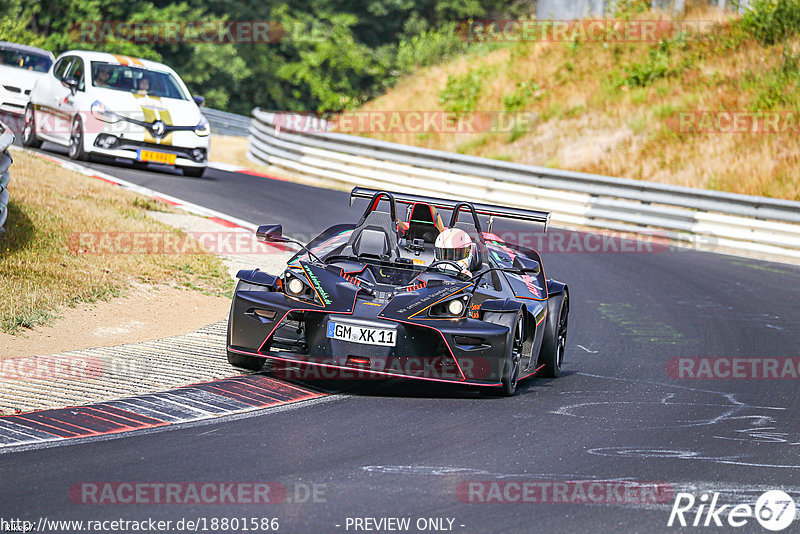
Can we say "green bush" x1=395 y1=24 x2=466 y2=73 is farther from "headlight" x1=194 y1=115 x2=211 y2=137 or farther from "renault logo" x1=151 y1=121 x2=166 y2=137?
"renault logo" x1=151 y1=121 x2=166 y2=137

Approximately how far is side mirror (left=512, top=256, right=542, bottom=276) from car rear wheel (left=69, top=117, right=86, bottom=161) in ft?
36.8

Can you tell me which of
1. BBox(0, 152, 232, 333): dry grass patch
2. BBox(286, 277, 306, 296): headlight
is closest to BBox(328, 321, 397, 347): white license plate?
BBox(286, 277, 306, 296): headlight

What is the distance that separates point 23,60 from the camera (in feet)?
73.9

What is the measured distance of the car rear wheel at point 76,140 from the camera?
18.7m

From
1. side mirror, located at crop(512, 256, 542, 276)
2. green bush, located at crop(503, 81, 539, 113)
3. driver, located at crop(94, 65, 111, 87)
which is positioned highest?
green bush, located at crop(503, 81, 539, 113)

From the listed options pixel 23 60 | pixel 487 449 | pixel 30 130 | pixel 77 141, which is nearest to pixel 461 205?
pixel 487 449

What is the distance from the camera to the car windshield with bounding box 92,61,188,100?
61.9ft

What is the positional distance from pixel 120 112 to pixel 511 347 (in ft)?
39.9

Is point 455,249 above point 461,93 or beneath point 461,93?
beneath

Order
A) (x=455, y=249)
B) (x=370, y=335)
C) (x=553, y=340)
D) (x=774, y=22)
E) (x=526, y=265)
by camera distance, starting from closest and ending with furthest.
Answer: (x=370, y=335)
(x=455, y=249)
(x=553, y=340)
(x=526, y=265)
(x=774, y=22)

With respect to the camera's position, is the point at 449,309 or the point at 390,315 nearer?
the point at 390,315

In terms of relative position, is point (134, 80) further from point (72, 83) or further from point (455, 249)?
point (455, 249)

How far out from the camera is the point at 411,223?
9625 mm

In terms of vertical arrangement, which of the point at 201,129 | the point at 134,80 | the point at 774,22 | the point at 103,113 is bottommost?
the point at 201,129
